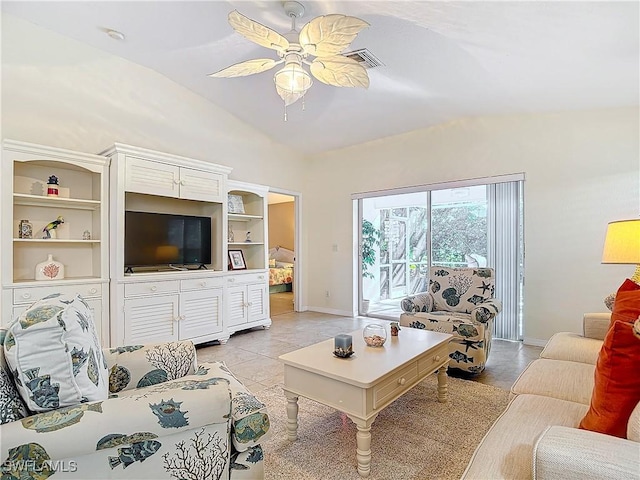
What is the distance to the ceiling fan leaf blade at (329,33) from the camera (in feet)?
6.47

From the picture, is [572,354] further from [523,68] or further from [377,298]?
[377,298]

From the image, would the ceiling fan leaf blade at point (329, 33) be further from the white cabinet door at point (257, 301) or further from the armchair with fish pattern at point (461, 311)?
the white cabinet door at point (257, 301)

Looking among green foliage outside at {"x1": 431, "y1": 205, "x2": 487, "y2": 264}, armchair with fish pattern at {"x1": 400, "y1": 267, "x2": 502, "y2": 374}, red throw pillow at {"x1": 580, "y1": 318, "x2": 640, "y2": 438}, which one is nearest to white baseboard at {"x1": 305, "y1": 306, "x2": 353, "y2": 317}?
green foliage outside at {"x1": 431, "y1": 205, "x2": 487, "y2": 264}

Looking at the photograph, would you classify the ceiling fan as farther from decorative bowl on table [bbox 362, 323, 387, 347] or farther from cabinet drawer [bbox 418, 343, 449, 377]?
cabinet drawer [bbox 418, 343, 449, 377]

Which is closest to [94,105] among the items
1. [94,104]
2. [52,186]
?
[94,104]

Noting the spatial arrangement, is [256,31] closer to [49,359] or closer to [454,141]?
[49,359]

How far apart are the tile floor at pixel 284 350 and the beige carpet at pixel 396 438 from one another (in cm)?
39

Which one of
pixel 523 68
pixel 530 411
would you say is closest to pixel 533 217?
pixel 523 68

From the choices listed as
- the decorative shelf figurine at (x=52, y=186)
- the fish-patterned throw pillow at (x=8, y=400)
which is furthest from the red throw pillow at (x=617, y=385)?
the decorative shelf figurine at (x=52, y=186)

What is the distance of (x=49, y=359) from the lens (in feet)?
3.51

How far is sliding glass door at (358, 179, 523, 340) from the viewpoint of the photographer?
167 inches

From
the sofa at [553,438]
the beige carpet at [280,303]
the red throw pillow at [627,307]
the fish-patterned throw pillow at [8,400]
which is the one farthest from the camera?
the beige carpet at [280,303]

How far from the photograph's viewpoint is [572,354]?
7.05 ft

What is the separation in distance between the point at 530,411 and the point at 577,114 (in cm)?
367
